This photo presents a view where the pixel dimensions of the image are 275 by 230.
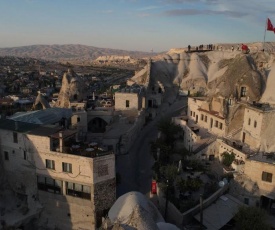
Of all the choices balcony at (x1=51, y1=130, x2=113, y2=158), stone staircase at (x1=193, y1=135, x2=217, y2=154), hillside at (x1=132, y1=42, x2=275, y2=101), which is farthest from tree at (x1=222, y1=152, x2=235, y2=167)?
hillside at (x1=132, y1=42, x2=275, y2=101)

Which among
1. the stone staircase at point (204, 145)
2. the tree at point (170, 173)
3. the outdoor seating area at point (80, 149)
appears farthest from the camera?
the stone staircase at point (204, 145)

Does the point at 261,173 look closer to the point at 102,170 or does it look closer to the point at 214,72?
the point at 102,170

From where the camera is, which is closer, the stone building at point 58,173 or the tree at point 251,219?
the tree at point 251,219

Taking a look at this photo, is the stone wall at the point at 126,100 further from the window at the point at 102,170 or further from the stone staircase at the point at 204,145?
the window at the point at 102,170

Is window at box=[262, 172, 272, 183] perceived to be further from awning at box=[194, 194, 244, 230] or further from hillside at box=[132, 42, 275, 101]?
hillside at box=[132, 42, 275, 101]

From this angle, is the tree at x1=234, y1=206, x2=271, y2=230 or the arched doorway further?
the arched doorway

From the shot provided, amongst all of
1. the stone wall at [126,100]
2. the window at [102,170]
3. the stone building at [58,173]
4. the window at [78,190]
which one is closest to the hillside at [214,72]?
the stone wall at [126,100]
